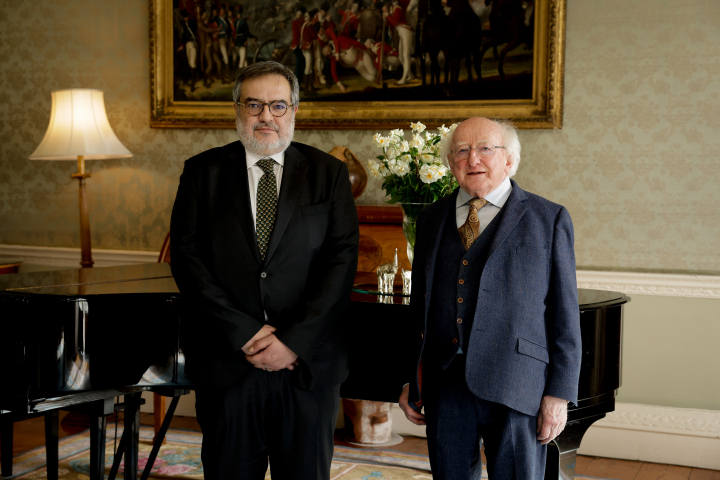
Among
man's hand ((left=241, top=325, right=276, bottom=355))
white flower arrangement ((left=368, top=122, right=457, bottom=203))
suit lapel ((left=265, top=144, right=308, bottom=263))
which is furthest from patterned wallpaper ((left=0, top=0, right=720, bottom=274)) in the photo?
man's hand ((left=241, top=325, right=276, bottom=355))

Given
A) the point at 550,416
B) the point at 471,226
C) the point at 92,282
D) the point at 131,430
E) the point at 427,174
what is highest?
the point at 427,174

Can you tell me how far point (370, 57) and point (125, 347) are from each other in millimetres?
2252

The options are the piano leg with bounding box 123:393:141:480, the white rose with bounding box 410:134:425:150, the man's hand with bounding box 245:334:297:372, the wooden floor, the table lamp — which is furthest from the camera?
the table lamp

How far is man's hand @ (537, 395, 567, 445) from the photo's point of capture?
5.74ft

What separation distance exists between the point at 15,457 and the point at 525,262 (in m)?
3.09

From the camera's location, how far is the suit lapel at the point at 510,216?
5.72 feet

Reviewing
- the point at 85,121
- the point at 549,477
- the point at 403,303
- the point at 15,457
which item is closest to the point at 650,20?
the point at 403,303

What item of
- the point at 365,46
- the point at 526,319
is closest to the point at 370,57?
the point at 365,46

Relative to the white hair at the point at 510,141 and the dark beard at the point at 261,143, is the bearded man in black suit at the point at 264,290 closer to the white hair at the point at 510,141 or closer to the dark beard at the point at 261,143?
the dark beard at the point at 261,143

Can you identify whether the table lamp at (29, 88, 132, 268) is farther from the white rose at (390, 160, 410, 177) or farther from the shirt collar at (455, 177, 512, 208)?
the shirt collar at (455, 177, 512, 208)

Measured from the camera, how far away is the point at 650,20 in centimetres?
345

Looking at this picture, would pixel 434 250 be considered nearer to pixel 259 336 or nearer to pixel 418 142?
pixel 259 336

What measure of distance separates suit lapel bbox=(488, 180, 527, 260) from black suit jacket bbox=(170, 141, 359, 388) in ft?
1.57

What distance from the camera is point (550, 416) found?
1749 mm
